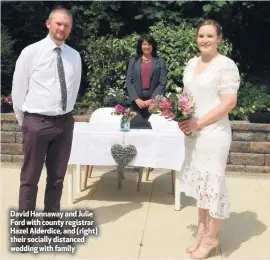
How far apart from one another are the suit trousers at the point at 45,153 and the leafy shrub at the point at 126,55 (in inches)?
137

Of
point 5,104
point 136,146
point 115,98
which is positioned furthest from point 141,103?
point 5,104

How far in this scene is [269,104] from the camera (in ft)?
21.3

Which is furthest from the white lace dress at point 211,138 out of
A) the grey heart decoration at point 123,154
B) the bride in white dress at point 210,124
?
the grey heart decoration at point 123,154

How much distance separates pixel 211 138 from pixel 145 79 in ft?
6.99

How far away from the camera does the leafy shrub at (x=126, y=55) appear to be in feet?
22.5

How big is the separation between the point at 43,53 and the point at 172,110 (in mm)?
1153

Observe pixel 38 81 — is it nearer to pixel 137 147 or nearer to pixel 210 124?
pixel 210 124

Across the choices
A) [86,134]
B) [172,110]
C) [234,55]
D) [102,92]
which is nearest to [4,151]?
[102,92]

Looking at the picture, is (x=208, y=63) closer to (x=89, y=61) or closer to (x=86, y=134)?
(x=86, y=134)

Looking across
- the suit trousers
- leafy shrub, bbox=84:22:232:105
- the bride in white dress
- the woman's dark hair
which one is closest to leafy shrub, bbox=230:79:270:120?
leafy shrub, bbox=84:22:232:105

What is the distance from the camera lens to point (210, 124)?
3.18 meters

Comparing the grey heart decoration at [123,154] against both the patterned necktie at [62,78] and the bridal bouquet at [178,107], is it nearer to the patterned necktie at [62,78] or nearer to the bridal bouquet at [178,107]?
the patterned necktie at [62,78]

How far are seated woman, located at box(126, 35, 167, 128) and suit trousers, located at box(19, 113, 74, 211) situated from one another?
160 cm

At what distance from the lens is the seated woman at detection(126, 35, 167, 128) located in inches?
202
